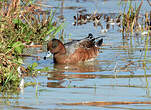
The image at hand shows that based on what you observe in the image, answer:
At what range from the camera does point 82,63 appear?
30.2 ft

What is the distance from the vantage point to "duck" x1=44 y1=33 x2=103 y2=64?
905cm

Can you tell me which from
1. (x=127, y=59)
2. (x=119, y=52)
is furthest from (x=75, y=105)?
(x=119, y=52)

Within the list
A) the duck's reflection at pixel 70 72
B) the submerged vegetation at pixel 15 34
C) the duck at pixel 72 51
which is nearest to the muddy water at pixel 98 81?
the duck's reflection at pixel 70 72

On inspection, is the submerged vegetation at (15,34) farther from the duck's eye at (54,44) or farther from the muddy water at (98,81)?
the duck's eye at (54,44)

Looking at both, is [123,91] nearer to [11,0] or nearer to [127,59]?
[127,59]

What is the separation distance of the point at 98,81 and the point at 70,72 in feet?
3.83

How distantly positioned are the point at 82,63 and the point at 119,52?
808mm

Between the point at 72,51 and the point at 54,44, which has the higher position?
the point at 54,44

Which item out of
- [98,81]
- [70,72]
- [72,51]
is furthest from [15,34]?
[98,81]

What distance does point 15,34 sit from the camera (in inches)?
329

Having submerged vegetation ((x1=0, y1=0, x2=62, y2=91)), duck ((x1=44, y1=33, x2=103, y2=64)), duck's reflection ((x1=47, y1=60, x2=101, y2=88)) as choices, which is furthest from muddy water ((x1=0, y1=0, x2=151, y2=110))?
submerged vegetation ((x1=0, y1=0, x2=62, y2=91))

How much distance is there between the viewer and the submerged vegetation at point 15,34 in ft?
21.4

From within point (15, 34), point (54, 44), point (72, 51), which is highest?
point (15, 34)

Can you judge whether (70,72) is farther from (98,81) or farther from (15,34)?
(15,34)
